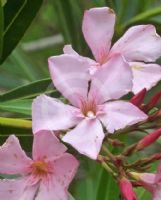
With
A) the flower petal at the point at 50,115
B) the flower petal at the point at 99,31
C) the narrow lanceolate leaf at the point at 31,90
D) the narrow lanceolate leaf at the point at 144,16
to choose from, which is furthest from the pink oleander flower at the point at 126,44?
the narrow lanceolate leaf at the point at 144,16

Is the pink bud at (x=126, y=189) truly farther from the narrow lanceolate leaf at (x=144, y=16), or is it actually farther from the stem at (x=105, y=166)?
the narrow lanceolate leaf at (x=144, y=16)

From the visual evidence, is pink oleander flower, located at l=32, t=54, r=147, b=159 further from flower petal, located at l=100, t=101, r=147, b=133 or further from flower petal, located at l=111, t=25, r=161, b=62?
flower petal, located at l=111, t=25, r=161, b=62

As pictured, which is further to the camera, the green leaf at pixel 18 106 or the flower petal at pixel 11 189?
the green leaf at pixel 18 106

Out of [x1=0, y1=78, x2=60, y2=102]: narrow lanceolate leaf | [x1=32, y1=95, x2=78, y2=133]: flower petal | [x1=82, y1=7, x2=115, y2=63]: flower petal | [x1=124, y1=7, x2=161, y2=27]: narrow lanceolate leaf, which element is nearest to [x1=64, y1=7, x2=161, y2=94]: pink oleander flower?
[x1=82, y1=7, x2=115, y2=63]: flower petal

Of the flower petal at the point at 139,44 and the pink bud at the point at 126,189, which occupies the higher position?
the flower petal at the point at 139,44

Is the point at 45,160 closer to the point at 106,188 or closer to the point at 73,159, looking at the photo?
the point at 73,159

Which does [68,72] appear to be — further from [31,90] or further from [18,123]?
[31,90]

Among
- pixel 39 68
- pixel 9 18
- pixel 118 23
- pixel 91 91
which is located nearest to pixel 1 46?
pixel 9 18
